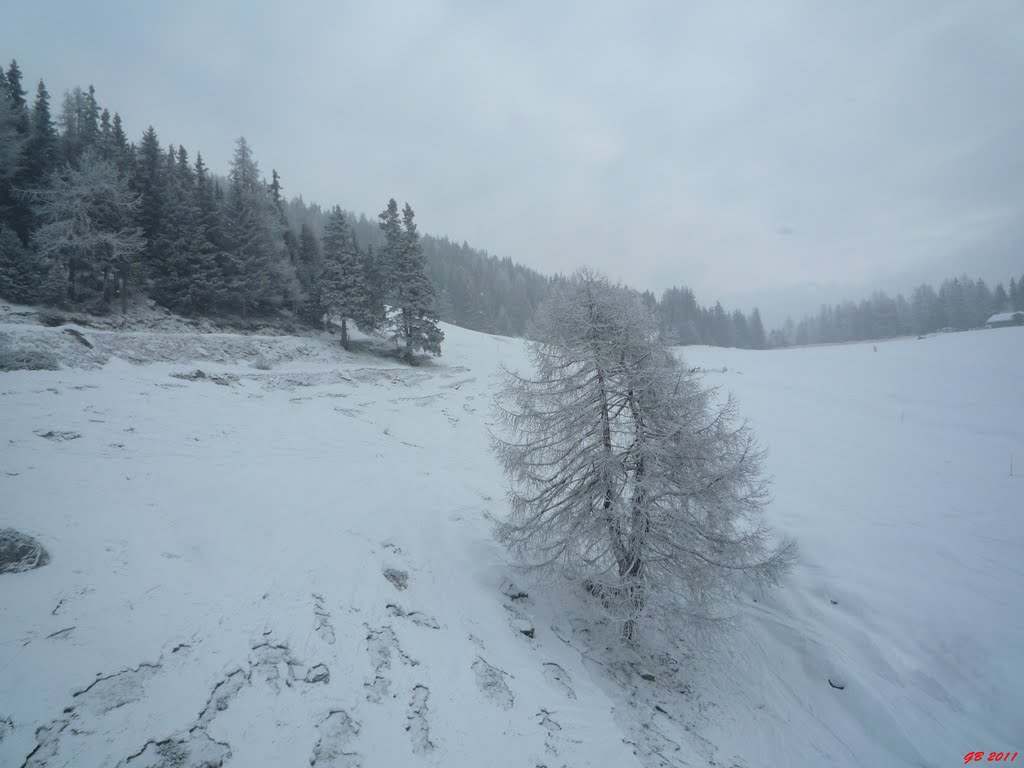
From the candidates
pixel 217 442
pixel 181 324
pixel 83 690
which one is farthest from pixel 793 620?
pixel 181 324

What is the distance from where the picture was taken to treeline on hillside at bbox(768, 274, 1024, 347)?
66438 millimetres

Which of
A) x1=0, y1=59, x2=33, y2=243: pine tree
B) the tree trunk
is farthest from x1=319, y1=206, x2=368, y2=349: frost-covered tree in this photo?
x1=0, y1=59, x2=33, y2=243: pine tree

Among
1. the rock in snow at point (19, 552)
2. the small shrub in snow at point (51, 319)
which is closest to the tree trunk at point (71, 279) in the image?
the small shrub in snow at point (51, 319)

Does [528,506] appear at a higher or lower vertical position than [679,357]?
lower

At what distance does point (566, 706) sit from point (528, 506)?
12.2 feet

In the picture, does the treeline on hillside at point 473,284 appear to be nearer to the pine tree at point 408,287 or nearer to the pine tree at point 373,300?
the pine tree at point 373,300

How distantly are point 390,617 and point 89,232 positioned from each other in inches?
1161

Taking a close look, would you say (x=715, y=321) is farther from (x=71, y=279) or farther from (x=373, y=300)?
(x=71, y=279)

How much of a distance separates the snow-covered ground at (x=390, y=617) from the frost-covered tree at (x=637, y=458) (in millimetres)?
2078

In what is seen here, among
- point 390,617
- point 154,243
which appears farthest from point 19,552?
point 154,243

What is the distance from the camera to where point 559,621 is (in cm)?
891

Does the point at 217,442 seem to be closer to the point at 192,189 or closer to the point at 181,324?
the point at 181,324

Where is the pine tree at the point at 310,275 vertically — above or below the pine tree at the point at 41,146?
below

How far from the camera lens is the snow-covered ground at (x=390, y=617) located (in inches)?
194
